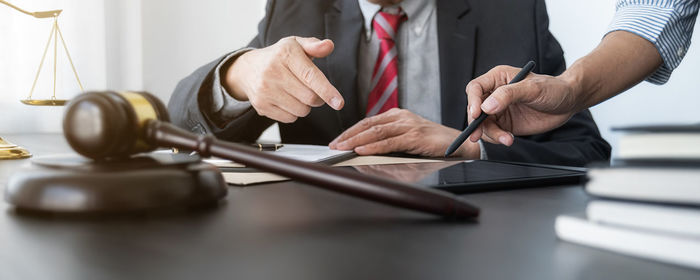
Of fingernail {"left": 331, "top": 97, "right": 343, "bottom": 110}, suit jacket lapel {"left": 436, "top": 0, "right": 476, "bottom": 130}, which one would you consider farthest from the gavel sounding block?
suit jacket lapel {"left": 436, "top": 0, "right": 476, "bottom": 130}

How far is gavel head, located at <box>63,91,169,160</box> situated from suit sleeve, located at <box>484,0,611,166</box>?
77 centimetres

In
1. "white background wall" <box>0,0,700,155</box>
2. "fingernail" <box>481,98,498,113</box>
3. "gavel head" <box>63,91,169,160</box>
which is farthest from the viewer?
"white background wall" <box>0,0,700,155</box>

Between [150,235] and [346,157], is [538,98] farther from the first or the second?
[150,235]

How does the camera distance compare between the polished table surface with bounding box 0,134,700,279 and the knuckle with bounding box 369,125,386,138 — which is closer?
the polished table surface with bounding box 0,134,700,279

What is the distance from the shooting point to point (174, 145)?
1.05 ft

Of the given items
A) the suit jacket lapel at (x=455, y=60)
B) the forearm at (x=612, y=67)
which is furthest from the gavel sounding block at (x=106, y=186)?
the suit jacket lapel at (x=455, y=60)

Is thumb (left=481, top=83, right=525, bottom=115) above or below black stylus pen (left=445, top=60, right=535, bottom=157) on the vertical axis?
above

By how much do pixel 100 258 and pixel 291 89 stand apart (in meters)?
0.64

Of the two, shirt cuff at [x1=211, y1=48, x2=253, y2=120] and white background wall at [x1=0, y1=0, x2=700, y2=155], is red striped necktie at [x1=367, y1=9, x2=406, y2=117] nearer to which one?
shirt cuff at [x1=211, y1=48, x2=253, y2=120]

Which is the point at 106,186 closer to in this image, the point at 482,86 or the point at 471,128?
the point at 471,128

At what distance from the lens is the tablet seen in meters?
0.43

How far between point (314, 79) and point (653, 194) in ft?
2.04

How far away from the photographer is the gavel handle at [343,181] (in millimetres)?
275

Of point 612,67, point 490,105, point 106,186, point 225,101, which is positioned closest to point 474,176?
point 490,105
